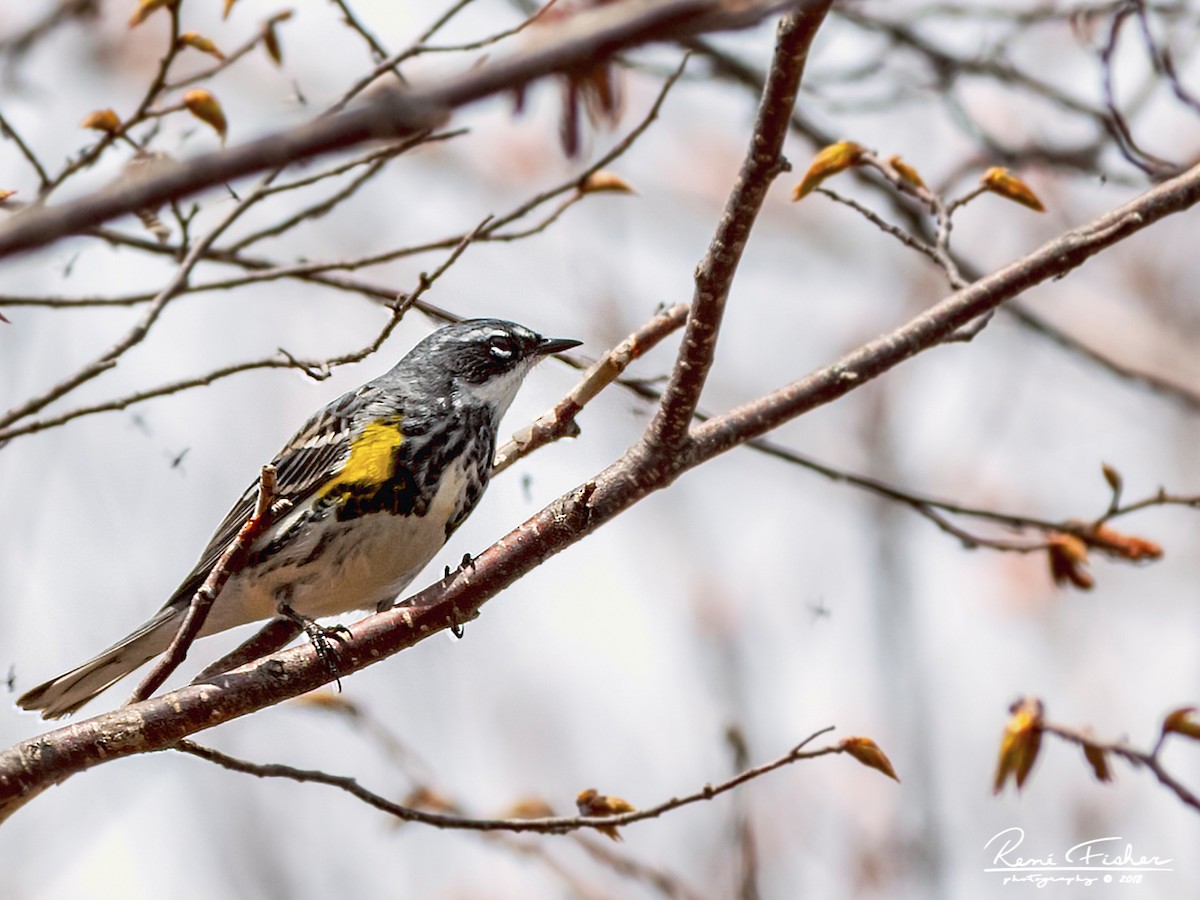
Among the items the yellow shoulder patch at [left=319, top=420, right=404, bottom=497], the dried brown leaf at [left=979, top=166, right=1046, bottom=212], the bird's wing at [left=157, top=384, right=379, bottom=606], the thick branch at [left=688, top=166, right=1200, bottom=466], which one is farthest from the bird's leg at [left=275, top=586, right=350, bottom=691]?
the dried brown leaf at [left=979, top=166, right=1046, bottom=212]

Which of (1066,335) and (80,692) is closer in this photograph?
(80,692)

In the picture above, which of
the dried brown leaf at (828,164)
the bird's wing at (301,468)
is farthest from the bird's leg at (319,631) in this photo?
the dried brown leaf at (828,164)

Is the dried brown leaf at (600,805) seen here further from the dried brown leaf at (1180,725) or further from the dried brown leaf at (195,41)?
the dried brown leaf at (195,41)

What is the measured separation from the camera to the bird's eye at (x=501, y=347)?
19.1 ft

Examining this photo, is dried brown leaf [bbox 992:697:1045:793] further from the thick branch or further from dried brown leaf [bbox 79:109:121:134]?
dried brown leaf [bbox 79:109:121:134]

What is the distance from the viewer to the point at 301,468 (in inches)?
209

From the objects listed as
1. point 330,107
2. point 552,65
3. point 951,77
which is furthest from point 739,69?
point 552,65

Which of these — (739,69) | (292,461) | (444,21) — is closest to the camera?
(444,21)

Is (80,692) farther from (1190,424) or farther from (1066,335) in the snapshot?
(1190,424)

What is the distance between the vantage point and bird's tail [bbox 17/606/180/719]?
459 cm

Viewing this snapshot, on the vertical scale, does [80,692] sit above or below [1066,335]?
below

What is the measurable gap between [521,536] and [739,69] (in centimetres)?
442

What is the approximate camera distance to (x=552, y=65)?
1256 mm

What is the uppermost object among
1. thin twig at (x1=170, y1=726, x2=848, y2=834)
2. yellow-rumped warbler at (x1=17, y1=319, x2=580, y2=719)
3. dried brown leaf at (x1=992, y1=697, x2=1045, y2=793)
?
yellow-rumped warbler at (x1=17, y1=319, x2=580, y2=719)
